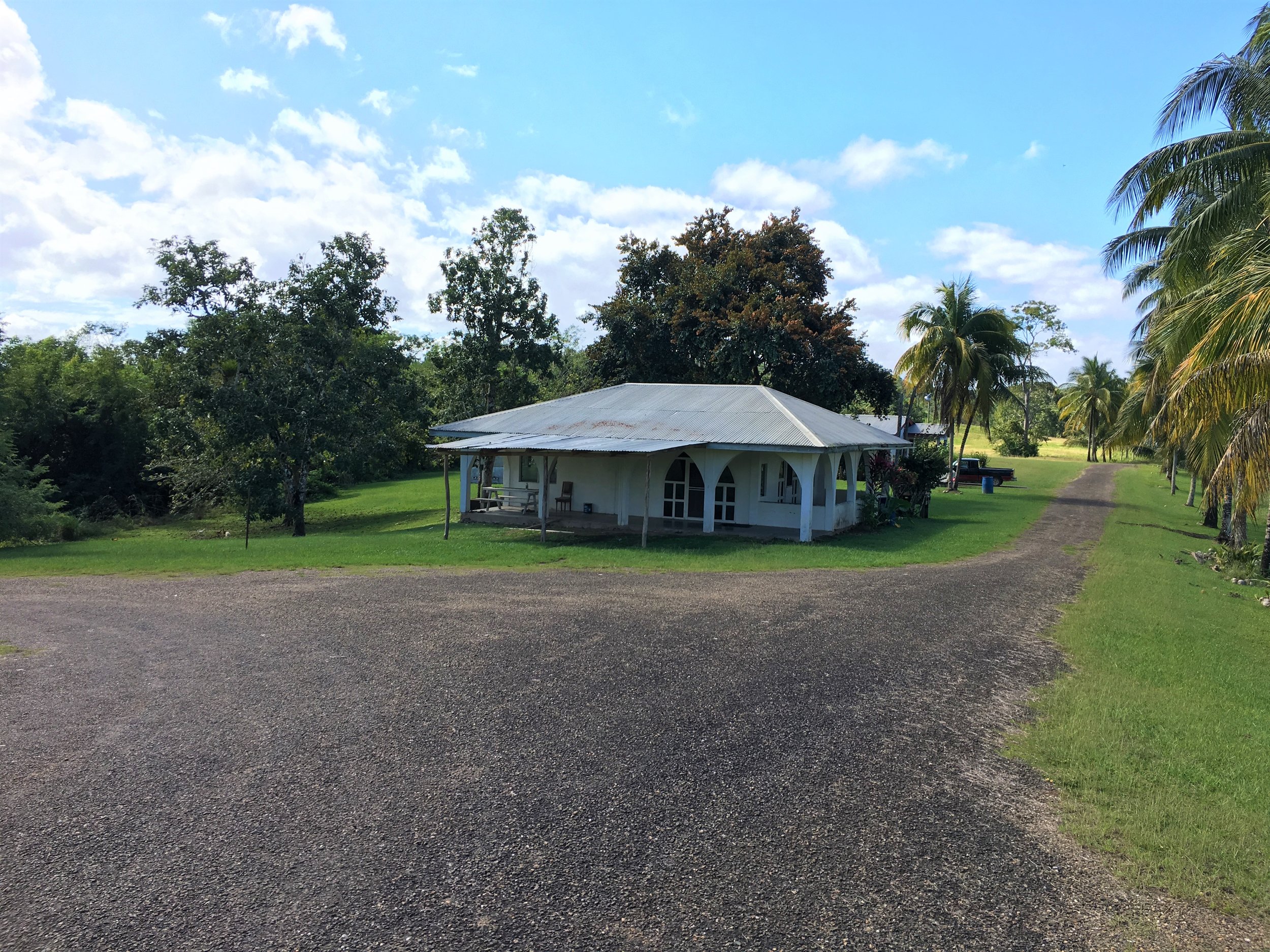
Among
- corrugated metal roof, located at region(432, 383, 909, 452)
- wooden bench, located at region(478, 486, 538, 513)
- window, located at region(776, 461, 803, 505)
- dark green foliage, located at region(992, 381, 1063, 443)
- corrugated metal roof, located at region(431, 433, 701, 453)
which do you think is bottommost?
wooden bench, located at region(478, 486, 538, 513)

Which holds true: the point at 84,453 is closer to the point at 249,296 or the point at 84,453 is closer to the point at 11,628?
the point at 249,296

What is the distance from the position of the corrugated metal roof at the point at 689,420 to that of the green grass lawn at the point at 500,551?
2323 mm

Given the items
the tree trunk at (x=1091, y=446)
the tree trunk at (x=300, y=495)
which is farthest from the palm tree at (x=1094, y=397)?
the tree trunk at (x=300, y=495)

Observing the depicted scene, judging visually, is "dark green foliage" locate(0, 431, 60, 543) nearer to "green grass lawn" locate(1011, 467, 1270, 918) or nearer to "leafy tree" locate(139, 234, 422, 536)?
"leafy tree" locate(139, 234, 422, 536)

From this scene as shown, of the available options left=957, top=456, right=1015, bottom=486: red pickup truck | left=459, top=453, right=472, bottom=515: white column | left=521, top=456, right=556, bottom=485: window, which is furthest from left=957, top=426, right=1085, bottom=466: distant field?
left=459, top=453, right=472, bottom=515: white column

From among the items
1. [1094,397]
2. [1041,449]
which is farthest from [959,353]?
[1041,449]

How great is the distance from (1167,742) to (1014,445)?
67.8m

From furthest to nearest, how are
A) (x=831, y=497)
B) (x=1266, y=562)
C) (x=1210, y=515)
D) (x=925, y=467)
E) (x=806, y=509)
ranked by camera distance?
(x=1210, y=515) → (x=925, y=467) → (x=831, y=497) → (x=806, y=509) → (x=1266, y=562)

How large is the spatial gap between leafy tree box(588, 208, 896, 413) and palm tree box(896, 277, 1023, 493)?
181 centimetres

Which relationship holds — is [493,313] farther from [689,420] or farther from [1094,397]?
[1094,397]

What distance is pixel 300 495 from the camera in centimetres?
2605

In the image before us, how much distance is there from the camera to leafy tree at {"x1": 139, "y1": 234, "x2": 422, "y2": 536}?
80.3ft

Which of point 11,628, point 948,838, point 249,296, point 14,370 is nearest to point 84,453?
point 14,370

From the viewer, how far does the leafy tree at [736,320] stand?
3039 centimetres
